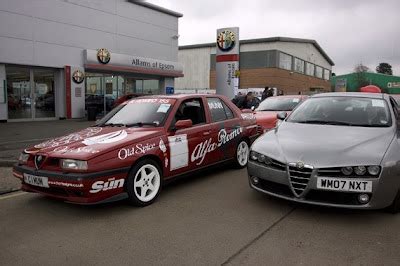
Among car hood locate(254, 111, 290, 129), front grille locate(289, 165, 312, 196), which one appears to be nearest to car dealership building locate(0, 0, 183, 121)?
car hood locate(254, 111, 290, 129)

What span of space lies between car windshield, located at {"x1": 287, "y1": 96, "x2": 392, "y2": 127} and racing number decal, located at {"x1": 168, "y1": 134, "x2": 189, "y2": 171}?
1676 mm

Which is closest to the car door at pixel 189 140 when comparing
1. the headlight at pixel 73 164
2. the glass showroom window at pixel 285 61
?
the headlight at pixel 73 164

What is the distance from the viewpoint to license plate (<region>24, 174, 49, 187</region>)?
4696 millimetres

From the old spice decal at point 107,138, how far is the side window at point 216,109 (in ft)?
6.35

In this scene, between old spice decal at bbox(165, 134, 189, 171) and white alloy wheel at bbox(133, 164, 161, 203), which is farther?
old spice decal at bbox(165, 134, 189, 171)

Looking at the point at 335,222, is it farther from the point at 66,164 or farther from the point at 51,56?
the point at 51,56

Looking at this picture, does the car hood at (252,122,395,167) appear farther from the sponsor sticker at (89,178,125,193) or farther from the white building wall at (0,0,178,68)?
the white building wall at (0,0,178,68)

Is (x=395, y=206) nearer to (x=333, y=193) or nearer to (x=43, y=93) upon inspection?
(x=333, y=193)

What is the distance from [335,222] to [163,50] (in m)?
22.1

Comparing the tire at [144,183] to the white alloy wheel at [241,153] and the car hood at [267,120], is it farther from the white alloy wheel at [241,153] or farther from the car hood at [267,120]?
the car hood at [267,120]

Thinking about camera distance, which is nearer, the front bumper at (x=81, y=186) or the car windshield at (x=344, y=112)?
the front bumper at (x=81, y=186)

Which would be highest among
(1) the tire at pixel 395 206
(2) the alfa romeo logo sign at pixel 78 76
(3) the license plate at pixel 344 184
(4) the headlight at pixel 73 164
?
(2) the alfa romeo logo sign at pixel 78 76

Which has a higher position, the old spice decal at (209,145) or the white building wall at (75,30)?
the white building wall at (75,30)

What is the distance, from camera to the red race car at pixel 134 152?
4.58 metres
